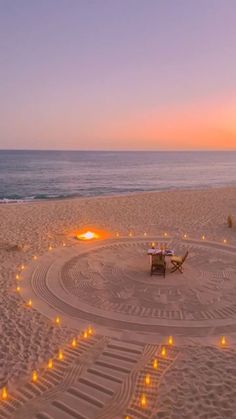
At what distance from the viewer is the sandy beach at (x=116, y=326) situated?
566 centimetres

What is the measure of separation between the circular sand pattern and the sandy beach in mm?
34

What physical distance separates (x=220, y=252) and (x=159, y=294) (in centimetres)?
486

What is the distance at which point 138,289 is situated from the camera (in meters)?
10.0

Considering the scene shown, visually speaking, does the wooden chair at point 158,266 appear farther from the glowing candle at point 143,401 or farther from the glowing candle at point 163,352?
the glowing candle at point 143,401

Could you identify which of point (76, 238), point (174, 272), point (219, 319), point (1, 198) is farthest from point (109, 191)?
point (219, 319)

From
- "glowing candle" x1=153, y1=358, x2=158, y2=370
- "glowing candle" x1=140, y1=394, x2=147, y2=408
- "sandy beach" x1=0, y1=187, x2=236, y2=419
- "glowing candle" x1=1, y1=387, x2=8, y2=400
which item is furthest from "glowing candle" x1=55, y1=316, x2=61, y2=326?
"glowing candle" x1=140, y1=394, x2=147, y2=408

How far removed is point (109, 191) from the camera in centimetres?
4219

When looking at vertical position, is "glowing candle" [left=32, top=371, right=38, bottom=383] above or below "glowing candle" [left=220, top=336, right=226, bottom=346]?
below

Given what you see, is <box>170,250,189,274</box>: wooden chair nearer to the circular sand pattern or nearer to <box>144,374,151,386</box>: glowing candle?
the circular sand pattern

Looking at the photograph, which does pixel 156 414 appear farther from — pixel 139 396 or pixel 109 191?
pixel 109 191

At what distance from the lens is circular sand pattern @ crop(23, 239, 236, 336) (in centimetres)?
834

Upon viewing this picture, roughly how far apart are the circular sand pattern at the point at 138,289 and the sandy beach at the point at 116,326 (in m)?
0.03

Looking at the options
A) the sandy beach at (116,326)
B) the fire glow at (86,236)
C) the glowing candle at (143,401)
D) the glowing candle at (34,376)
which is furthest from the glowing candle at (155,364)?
the fire glow at (86,236)

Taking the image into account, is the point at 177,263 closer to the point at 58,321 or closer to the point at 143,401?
the point at 58,321
